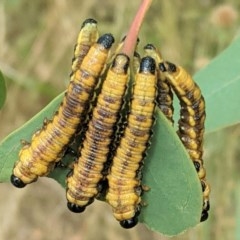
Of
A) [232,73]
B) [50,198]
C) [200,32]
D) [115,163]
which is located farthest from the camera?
[50,198]

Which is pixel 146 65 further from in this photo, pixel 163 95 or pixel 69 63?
pixel 69 63

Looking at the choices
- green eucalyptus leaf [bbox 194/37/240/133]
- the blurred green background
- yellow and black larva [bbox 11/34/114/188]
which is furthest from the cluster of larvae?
the blurred green background

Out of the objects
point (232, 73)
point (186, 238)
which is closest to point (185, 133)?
point (232, 73)

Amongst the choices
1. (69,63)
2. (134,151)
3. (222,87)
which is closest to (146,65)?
(134,151)

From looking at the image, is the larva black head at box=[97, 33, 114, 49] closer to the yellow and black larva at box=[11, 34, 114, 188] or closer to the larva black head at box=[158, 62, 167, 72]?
the yellow and black larva at box=[11, 34, 114, 188]

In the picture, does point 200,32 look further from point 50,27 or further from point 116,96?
point 116,96
